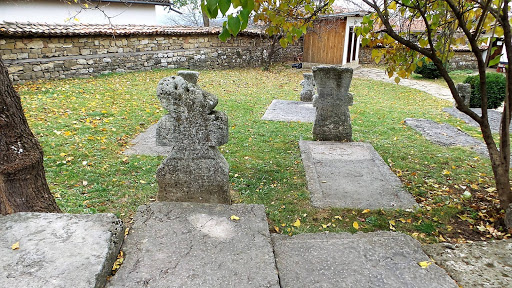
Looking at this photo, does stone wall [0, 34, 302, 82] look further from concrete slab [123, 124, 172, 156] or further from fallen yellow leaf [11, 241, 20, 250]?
fallen yellow leaf [11, 241, 20, 250]

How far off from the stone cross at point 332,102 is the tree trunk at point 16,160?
165 inches

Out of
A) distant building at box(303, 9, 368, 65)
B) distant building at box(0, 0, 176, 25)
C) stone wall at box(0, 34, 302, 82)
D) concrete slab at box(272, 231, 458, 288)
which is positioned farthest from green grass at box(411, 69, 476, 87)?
concrete slab at box(272, 231, 458, 288)

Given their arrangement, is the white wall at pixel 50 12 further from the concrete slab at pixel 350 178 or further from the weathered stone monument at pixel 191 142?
the weathered stone monument at pixel 191 142

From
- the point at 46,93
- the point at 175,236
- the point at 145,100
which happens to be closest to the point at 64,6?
the point at 46,93

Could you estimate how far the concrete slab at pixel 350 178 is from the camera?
3881mm

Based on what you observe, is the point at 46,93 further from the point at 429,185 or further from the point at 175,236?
the point at 429,185

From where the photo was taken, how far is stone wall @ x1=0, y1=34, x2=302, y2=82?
34.3ft

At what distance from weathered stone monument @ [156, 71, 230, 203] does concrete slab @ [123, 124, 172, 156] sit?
2.07 metres

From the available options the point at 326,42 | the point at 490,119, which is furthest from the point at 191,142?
the point at 326,42

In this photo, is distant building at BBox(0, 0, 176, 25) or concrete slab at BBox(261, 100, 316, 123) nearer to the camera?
concrete slab at BBox(261, 100, 316, 123)

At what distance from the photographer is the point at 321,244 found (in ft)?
8.46

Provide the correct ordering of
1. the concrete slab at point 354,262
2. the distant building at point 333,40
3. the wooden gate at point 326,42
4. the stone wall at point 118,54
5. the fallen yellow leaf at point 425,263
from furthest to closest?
the wooden gate at point 326,42, the distant building at point 333,40, the stone wall at point 118,54, the fallen yellow leaf at point 425,263, the concrete slab at point 354,262

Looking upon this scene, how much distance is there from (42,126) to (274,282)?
5.77 meters

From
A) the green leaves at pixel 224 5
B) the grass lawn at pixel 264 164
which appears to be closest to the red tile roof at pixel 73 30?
the grass lawn at pixel 264 164
